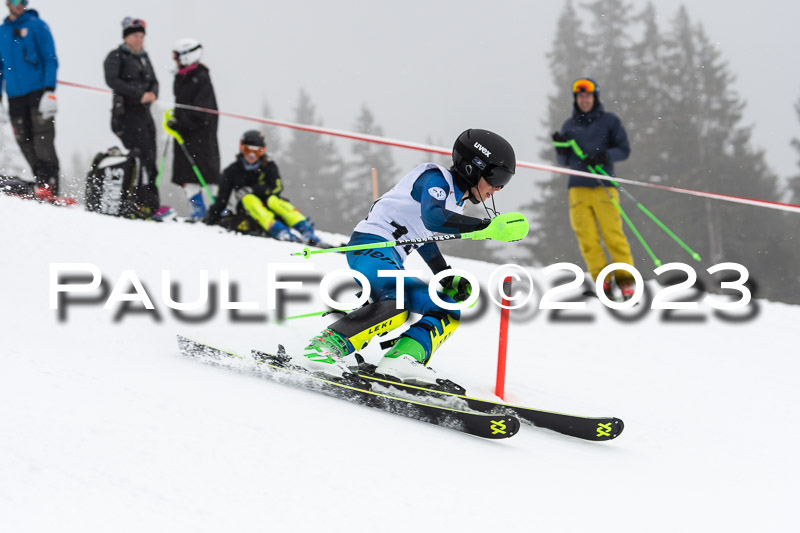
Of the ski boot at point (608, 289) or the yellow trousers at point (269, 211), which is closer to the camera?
the ski boot at point (608, 289)

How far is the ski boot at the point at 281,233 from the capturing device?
808cm

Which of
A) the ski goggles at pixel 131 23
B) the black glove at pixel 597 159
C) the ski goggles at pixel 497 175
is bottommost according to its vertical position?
the ski goggles at pixel 497 175

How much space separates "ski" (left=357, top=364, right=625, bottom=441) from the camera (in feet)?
12.2

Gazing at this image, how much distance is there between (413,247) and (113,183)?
15.1 feet

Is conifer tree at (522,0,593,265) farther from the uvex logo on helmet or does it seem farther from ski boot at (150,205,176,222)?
the uvex logo on helmet

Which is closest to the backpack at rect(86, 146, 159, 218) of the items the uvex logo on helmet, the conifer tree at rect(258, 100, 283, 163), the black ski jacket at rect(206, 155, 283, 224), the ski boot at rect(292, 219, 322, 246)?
the black ski jacket at rect(206, 155, 283, 224)

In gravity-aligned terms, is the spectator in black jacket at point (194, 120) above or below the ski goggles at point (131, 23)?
below

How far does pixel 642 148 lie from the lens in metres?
24.6

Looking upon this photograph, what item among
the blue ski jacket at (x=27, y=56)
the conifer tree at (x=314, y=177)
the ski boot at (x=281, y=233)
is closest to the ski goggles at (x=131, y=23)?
the blue ski jacket at (x=27, y=56)

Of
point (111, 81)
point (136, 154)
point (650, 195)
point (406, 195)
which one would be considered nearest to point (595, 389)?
point (406, 195)

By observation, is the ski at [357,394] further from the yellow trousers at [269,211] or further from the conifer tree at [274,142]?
the conifer tree at [274,142]

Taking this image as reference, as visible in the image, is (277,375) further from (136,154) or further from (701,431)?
(136,154)

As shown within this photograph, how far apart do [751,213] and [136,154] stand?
22.1m

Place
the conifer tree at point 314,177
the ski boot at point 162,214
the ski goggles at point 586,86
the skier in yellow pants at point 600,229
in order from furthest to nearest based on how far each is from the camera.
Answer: the conifer tree at point 314,177, the ski boot at point 162,214, the ski goggles at point 586,86, the skier in yellow pants at point 600,229
